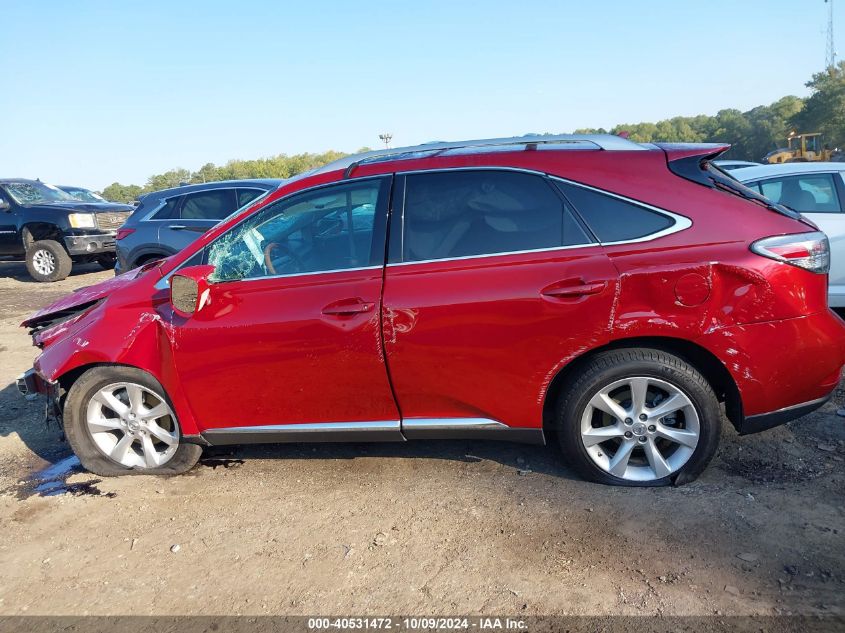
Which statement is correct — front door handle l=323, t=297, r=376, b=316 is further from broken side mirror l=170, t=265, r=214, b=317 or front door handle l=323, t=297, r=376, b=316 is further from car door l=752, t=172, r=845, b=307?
car door l=752, t=172, r=845, b=307

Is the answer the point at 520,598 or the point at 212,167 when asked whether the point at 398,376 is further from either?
the point at 212,167

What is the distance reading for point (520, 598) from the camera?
8.31 feet

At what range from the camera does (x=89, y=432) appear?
3783 mm

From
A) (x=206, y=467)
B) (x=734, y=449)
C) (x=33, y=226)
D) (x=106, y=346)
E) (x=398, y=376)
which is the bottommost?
(x=734, y=449)

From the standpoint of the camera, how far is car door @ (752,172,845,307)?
5422 mm

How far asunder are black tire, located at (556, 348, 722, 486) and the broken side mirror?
6.62 feet

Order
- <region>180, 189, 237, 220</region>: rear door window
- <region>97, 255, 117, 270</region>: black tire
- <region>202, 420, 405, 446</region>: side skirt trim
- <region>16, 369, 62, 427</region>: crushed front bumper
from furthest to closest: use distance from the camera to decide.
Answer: <region>97, 255, 117, 270</region>: black tire, <region>180, 189, 237, 220</region>: rear door window, <region>16, 369, 62, 427</region>: crushed front bumper, <region>202, 420, 405, 446</region>: side skirt trim

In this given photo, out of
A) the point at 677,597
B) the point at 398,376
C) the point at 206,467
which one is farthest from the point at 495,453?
the point at 206,467

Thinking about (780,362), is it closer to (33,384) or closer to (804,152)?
(33,384)

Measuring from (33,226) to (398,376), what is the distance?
1203 cm

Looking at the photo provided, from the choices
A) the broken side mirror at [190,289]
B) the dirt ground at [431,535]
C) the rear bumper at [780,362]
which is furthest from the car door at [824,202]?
the broken side mirror at [190,289]

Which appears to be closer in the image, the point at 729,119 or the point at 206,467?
the point at 206,467

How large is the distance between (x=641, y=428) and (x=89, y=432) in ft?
10.6

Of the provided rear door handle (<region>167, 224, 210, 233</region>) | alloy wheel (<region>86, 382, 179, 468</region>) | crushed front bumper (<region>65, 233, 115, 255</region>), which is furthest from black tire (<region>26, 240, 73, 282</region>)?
alloy wheel (<region>86, 382, 179, 468</region>)
